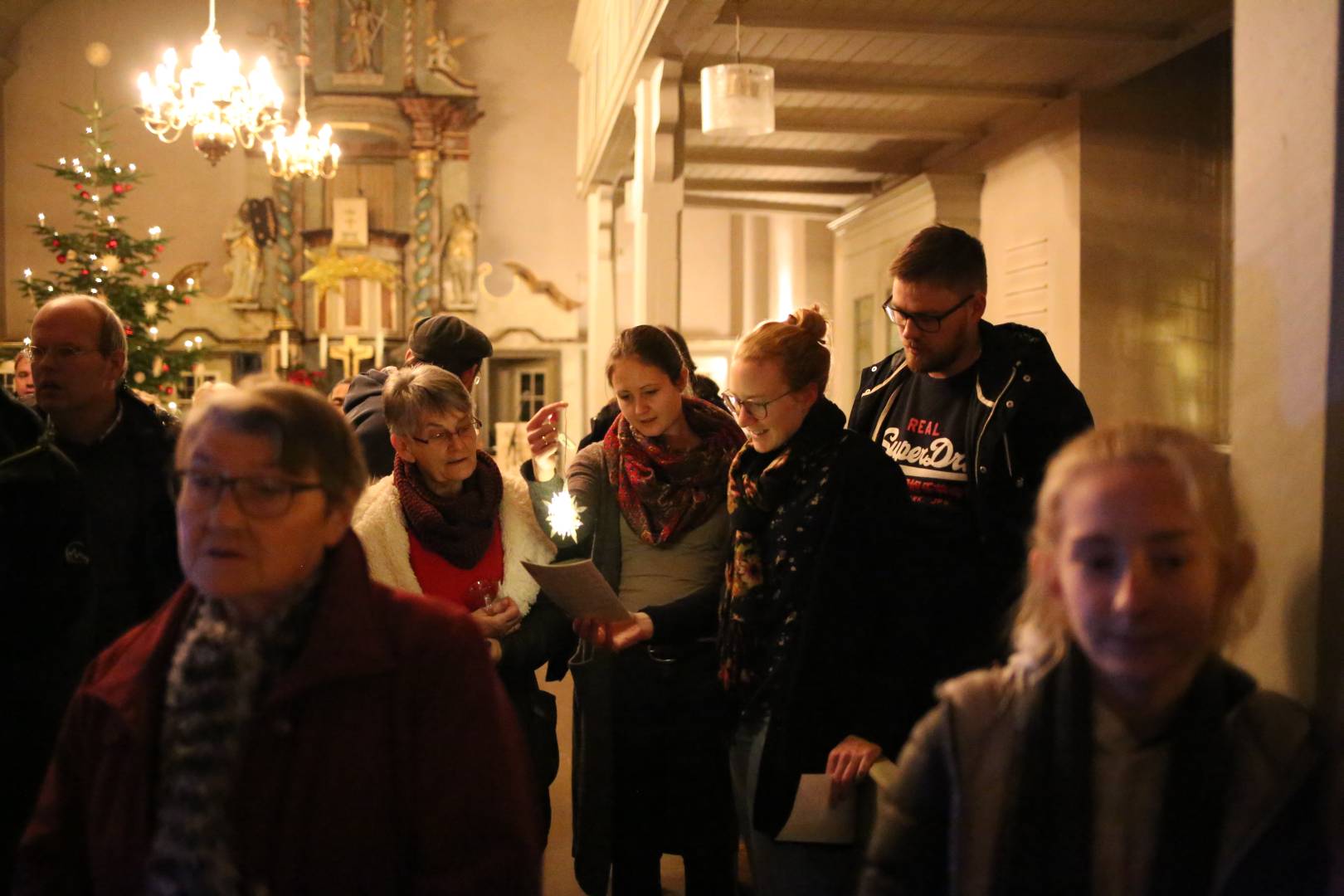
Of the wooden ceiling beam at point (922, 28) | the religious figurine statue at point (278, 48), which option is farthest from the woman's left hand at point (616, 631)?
the religious figurine statue at point (278, 48)

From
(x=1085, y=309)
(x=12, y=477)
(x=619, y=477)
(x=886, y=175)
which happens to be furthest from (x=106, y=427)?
(x=886, y=175)

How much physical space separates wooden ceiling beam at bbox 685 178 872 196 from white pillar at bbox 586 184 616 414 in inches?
37.5

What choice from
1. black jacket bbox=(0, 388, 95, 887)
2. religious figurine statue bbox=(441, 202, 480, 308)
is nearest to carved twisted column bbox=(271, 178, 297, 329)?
religious figurine statue bbox=(441, 202, 480, 308)

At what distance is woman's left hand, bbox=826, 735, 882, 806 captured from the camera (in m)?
2.08

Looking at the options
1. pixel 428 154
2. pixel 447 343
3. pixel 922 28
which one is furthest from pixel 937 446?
pixel 428 154

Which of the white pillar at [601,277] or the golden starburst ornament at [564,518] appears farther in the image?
the white pillar at [601,277]

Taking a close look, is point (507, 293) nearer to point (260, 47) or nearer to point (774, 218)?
point (774, 218)

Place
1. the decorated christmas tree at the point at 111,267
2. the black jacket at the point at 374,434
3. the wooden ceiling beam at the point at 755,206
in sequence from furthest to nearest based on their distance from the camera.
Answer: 1. the wooden ceiling beam at the point at 755,206
2. the decorated christmas tree at the point at 111,267
3. the black jacket at the point at 374,434

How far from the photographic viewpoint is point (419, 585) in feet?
8.13

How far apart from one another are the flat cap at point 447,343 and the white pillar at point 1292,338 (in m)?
2.45

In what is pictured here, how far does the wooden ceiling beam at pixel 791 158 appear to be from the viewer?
7289 mm

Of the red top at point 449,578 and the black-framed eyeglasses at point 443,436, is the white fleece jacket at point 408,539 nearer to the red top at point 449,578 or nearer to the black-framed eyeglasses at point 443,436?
the red top at point 449,578

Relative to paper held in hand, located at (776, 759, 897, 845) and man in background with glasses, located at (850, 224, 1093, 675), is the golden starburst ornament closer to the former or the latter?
man in background with glasses, located at (850, 224, 1093, 675)

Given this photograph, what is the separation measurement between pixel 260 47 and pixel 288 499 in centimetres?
1446
